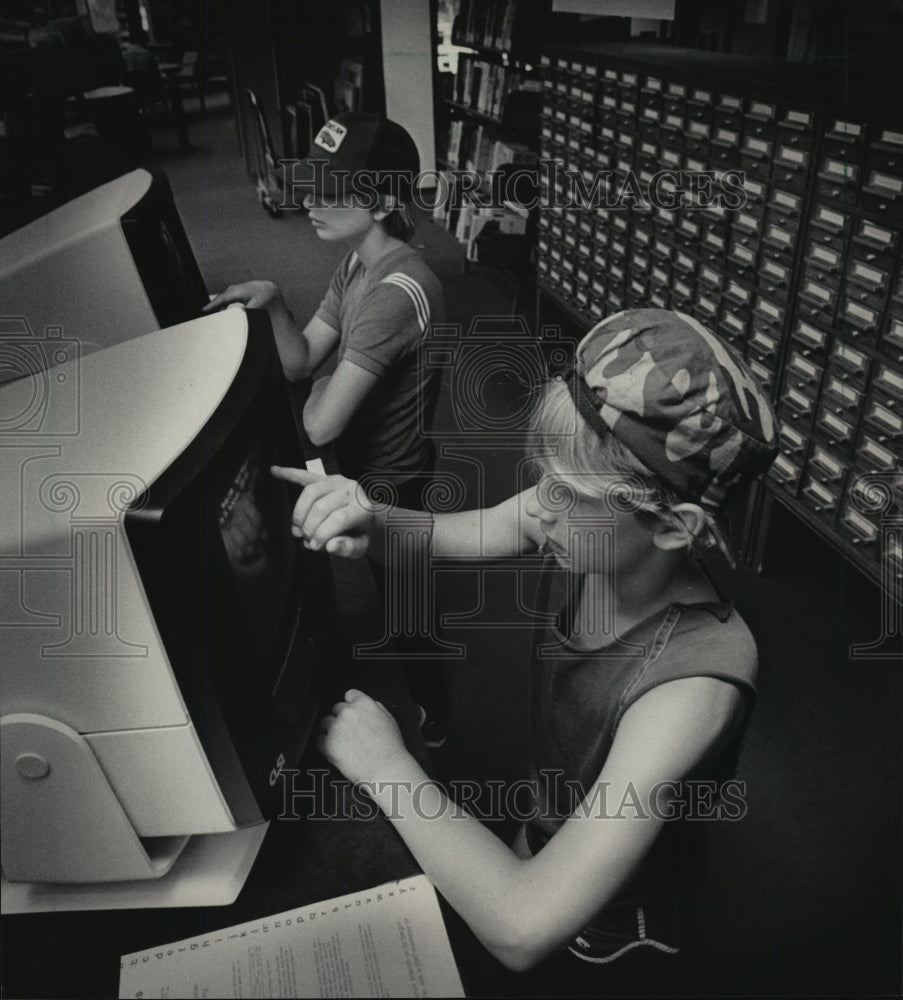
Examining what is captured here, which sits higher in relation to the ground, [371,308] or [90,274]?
[90,274]

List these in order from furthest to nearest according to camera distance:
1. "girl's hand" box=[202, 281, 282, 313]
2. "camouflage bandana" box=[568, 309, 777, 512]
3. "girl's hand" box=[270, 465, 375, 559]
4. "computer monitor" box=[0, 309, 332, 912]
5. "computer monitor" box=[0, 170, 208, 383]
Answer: "girl's hand" box=[202, 281, 282, 313], "computer monitor" box=[0, 170, 208, 383], "girl's hand" box=[270, 465, 375, 559], "camouflage bandana" box=[568, 309, 777, 512], "computer monitor" box=[0, 309, 332, 912]

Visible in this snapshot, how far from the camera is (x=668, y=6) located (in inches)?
45.3

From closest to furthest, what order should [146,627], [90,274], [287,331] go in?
[146,627] < [90,274] < [287,331]

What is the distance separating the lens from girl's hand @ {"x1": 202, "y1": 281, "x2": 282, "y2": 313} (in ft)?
4.40

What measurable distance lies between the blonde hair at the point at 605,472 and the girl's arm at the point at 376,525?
8.2 inches

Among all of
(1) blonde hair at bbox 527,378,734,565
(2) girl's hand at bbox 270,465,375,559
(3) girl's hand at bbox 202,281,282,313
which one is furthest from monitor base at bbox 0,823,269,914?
(3) girl's hand at bbox 202,281,282,313

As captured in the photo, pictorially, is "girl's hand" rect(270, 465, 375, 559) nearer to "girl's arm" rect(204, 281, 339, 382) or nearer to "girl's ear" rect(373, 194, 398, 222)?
"girl's arm" rect(204, 281, 339, 382)

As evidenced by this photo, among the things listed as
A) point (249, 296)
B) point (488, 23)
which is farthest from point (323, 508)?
point (488, 23)

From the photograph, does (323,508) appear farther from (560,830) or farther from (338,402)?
(338,402)

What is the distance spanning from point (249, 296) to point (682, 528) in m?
0.93

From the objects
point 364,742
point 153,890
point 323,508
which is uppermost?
point 323,508

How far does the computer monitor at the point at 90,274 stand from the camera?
932 millimetres

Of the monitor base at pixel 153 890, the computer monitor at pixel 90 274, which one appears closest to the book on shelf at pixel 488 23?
the computer monitor at pixel 90 274

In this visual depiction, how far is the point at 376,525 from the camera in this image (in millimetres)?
998
